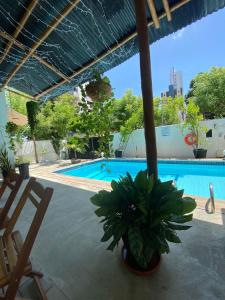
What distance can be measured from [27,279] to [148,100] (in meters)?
2.06

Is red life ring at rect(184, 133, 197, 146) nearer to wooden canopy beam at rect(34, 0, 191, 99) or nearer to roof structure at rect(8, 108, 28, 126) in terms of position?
wooden canopy beam at rect(34, 0, 191, 99)

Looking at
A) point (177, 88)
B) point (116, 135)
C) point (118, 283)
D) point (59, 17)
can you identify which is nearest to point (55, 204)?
point (118, 283)

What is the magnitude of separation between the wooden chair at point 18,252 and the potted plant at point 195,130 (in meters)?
7.19

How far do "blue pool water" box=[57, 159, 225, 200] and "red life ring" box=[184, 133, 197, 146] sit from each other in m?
1.17

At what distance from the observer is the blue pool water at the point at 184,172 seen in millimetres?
5949

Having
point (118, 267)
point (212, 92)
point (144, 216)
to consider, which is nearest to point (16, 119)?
point (118, 267)

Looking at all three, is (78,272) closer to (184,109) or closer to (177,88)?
(184,109)

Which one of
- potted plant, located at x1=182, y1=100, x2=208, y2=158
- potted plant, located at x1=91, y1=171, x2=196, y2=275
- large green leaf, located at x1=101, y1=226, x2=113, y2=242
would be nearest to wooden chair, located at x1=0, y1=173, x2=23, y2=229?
potted plant, located at x1=91, y1=171, x2=196, y2=275

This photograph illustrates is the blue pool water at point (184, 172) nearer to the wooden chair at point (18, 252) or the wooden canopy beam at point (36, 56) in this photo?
the wooden canopy beam at point (36, 56)

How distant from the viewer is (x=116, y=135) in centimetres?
1109

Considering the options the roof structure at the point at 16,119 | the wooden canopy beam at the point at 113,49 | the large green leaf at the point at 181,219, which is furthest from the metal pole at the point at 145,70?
the roof structure at the point at 16,119

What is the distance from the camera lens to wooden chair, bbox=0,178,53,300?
1345 millimetres

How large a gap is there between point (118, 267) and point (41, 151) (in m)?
10.8

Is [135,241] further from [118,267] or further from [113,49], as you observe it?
[113,49]
